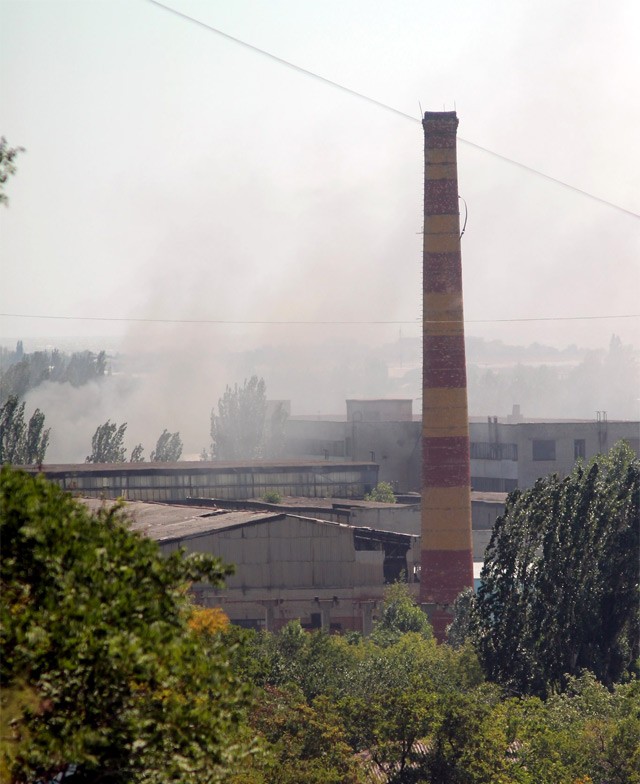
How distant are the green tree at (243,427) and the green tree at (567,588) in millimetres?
51038

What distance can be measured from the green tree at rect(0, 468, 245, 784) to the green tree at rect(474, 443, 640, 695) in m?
18.9

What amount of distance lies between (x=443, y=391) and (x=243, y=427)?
149 ft

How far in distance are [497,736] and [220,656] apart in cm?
1145

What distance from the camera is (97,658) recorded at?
819 cm

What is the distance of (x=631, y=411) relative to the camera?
13625cm

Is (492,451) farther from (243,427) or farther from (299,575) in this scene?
(299,575)

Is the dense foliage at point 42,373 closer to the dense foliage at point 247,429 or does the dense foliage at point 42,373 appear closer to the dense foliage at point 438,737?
the dense foliage at point 247,429

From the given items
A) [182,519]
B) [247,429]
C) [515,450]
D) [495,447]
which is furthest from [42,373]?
[182,519]

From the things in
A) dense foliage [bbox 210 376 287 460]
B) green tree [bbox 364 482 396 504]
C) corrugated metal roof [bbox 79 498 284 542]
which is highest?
dense foliage [bbox 210 376 287 460]

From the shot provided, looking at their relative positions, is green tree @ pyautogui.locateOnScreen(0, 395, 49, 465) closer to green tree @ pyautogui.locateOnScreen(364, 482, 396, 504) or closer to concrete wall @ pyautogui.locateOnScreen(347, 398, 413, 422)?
green tree @ pyautogui.locateOnScreen(364, 482, 396, 504)

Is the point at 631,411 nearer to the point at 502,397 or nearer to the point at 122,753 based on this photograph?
the point at 502,397

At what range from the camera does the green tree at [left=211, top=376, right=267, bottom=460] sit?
265 ft

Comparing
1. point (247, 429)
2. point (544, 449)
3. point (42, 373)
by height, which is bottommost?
point (544, 449)

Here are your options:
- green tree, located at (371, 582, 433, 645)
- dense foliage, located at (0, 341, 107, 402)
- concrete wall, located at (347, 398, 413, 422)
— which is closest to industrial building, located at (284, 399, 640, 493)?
concrete wall, located at (347, 398, 413, 422)
